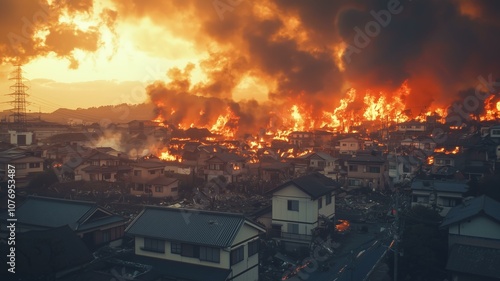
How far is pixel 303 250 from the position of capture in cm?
1698

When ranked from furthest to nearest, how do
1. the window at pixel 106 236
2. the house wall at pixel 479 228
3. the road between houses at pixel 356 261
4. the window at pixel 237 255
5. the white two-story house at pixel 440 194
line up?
the white two-story house at pixel 440 194
the window at pixel 106 236
the road between houses at pixel 356 261
the house wall at pixel 479 228
the window at pixel 237 255

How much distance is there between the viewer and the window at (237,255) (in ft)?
41.5

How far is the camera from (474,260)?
1227 cm

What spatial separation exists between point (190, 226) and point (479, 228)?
10104 millimetres

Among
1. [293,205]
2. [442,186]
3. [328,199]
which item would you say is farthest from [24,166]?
[442,186]

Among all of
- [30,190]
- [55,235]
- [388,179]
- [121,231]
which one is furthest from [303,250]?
[30,190]

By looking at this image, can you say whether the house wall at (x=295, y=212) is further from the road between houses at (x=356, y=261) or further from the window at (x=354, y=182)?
the window at (x=354, y=182)

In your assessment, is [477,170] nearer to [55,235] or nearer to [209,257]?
[209,257]

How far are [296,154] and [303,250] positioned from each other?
26716 millimetres

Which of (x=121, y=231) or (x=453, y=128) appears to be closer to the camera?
(x=121, y=231)

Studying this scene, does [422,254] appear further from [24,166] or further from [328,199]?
[24,166]

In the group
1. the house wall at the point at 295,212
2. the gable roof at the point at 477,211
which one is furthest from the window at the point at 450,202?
the house wall at the point at 295,212

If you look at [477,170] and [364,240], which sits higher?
[477,170]

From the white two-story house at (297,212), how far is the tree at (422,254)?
180 inches
